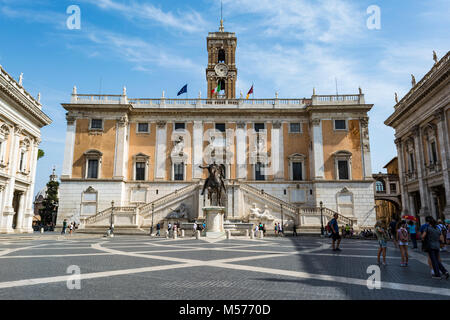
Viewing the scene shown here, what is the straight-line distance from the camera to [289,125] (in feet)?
134

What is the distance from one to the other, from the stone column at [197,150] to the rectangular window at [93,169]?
11.7 meters

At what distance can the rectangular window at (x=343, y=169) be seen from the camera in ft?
126

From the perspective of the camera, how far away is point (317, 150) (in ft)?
127

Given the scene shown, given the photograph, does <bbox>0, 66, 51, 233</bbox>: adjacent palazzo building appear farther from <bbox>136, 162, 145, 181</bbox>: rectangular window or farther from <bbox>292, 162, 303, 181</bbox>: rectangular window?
<bbox>292, 162, 303, 181</bbox>: rectangular window

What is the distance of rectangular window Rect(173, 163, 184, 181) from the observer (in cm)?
3912

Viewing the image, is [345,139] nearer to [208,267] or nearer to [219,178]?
[219,178]

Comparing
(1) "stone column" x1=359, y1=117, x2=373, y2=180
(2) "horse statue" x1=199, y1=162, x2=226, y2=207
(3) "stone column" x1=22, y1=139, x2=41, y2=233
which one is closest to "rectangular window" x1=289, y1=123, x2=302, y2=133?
(1) "stone column" x1=359, y1=117, x2=373, y2=180

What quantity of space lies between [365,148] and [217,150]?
59.6ft

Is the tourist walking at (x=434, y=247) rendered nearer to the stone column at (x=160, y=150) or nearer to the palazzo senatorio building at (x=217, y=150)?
the palazzo senatorio building at (x=217, y=150)

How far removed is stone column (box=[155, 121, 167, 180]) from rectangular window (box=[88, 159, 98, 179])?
23.3 feet

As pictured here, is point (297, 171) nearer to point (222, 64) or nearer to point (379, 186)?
point (222, 64)

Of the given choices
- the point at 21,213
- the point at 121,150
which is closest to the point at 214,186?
the point at 121,150
